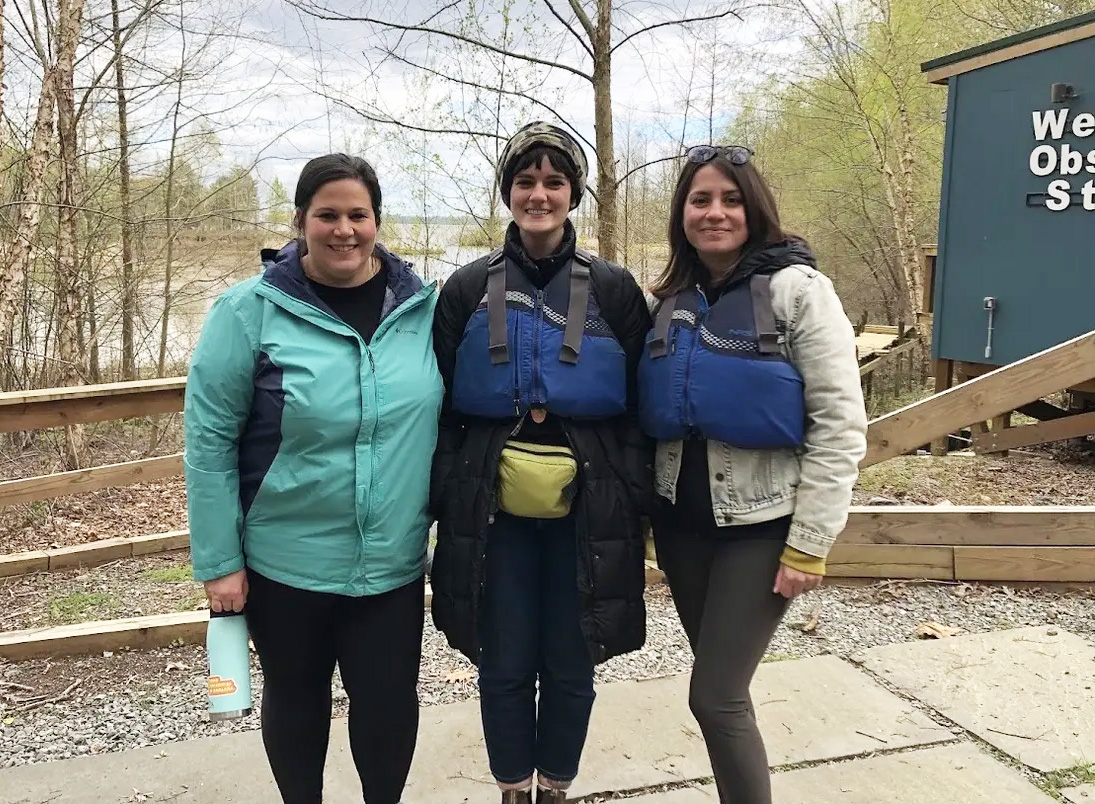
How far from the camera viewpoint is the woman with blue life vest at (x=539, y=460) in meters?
2.17

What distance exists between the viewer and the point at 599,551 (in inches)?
86.8

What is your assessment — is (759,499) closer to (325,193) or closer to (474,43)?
(325,193)

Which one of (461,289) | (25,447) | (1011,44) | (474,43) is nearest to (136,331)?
(25,447)

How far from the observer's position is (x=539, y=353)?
216 centimetres

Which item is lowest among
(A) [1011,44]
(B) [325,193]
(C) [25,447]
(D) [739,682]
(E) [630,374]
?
(C) [25,447]

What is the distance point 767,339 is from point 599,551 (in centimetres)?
69

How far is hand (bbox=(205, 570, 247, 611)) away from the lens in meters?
2.10

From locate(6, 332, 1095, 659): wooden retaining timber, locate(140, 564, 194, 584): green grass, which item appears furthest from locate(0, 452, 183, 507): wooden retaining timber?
locate(6, 332, 1095, 659): wooden retaining timber

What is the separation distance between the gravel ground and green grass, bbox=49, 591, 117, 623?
995 mm

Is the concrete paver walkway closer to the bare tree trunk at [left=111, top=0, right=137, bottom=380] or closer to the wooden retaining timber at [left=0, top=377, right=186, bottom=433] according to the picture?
the wooden retaining timber at [left=0, top=377, right=186, bottom=433]

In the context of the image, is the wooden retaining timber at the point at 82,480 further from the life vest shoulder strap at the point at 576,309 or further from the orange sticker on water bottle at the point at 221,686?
the life vest shoulder strap at the point at 576,309

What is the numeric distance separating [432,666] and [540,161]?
2.24 metres

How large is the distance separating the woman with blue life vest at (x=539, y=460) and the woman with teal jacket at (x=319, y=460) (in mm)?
104

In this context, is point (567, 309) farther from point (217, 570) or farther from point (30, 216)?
point (30, 216)
